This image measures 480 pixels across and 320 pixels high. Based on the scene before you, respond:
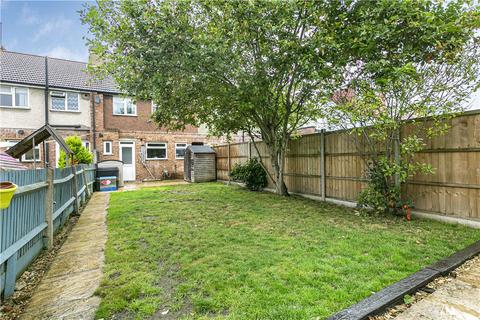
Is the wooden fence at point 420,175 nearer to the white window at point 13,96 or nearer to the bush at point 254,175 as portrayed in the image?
the bush at point 254,175

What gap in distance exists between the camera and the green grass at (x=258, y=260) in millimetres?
2277

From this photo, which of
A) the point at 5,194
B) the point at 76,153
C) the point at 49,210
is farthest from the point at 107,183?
the point at 5,194

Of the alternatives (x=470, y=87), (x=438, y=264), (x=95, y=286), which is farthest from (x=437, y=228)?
(x=95, y=286)

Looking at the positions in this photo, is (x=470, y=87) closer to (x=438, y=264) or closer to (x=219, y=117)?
(x=438, y=264)

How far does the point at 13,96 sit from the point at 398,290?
16730 millimetres

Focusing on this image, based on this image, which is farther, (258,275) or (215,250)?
(215,250)

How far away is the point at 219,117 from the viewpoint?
27.6ft

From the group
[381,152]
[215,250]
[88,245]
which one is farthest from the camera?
[381,152]

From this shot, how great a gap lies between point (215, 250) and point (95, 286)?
4.70ft

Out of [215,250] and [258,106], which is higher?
[258,106]

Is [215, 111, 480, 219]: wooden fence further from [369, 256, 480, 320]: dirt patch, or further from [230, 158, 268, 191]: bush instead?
[369, 256, 480, 320]: dirt patch

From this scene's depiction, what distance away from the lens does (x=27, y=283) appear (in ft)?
9.59

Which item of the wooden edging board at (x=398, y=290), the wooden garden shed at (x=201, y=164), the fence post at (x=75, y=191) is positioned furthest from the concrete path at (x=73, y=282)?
the wooden garden shed at (x=201, y=164)

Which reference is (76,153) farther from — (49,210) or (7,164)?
(49,210)
